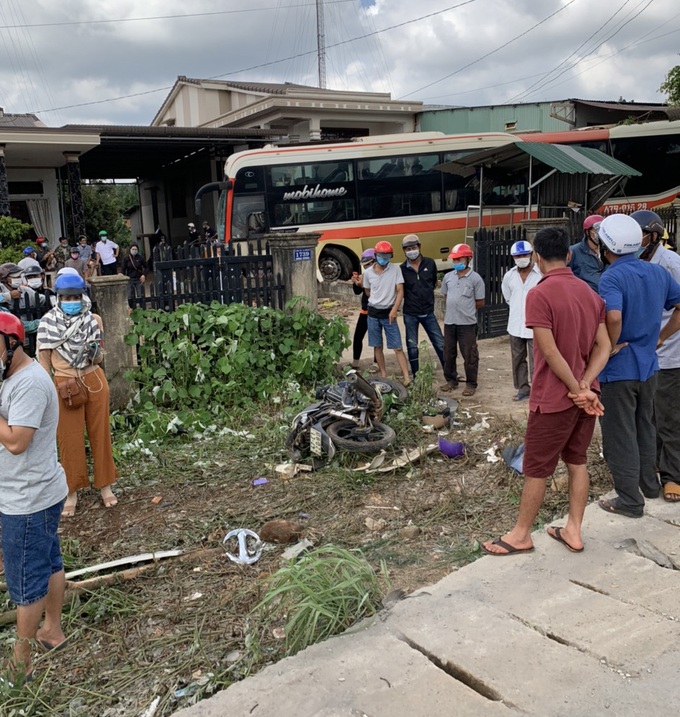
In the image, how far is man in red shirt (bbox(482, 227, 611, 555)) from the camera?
347cm

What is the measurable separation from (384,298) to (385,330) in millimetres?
372

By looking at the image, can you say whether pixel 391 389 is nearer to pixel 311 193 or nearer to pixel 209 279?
pixel 209 279

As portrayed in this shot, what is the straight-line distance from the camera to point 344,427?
561 cm

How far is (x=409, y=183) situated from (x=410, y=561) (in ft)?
43.1

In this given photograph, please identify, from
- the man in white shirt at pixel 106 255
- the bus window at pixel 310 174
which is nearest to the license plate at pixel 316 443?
the bus window at pixel 310 174

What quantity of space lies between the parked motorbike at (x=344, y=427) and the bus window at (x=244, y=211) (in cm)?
1023

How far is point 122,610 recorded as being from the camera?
12.3ft

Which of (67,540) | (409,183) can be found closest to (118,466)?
(67,540)

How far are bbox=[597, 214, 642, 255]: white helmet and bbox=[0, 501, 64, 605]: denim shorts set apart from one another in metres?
3.19

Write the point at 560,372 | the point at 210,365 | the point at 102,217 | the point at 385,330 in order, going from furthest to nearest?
1. the point at 102,217
2. the point at 385,330
3. the point at 210,365
4. the point at 560,372

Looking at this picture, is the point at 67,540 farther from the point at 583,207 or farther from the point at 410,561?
the point at 583,207

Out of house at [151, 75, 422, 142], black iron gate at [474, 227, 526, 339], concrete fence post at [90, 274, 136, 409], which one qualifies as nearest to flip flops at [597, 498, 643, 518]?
concrete fence post at [90, 274, 136, 409]

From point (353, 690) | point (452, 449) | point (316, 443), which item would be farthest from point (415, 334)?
point (353, 690)

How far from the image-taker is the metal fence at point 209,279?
741cm
